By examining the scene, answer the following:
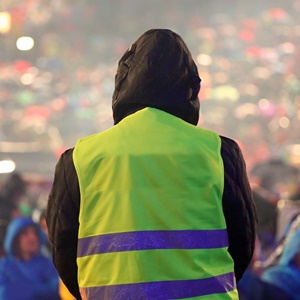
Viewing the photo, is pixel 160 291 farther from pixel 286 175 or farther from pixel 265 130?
pixel 265 130

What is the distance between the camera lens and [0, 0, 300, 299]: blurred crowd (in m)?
38.5

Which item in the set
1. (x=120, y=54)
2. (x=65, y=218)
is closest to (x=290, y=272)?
(x=65, y=218)

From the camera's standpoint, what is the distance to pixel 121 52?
47.1 m

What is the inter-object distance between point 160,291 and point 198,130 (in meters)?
0.45

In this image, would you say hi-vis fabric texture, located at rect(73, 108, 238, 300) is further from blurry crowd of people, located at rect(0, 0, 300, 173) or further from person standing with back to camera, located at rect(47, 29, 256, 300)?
blurry crowd of people, located at rect(0, 0, 300, 173)

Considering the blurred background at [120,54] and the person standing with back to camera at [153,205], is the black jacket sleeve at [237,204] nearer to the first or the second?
the person standing with back to camera at [153,205]

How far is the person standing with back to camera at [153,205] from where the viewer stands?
8.79ft

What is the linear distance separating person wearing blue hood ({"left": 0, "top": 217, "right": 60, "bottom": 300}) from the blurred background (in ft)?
87.3

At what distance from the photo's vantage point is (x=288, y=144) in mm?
36875

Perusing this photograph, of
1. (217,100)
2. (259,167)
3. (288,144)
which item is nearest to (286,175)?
(259,167)

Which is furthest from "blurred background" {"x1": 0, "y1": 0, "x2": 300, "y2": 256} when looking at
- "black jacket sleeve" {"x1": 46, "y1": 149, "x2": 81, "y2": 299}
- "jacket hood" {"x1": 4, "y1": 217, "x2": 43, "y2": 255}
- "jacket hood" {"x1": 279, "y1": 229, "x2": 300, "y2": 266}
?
"black jacket sleeve" {"x1": 46, "y1": 149, "x2": 81, "y2": 299}

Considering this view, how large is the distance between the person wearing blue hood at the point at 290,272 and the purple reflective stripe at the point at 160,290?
3490 millimetres

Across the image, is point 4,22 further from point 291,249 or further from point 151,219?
point 151,219

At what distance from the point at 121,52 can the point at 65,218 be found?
146ft
